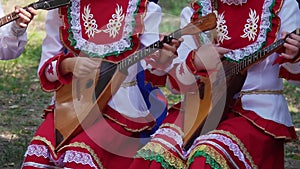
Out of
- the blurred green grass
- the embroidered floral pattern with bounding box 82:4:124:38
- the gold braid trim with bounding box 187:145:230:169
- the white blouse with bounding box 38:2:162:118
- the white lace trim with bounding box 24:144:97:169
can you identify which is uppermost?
the embroidered floral pattern with bounding box 82:4:124:38

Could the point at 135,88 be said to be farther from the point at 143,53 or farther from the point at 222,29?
the point at 222,29

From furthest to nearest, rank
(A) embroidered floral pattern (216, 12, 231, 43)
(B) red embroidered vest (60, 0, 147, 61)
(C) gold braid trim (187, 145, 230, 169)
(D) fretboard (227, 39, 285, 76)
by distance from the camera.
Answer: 1. (B) red embroidered vest (60, 0, 147, 61)
2. (A) embroidered floral pattern (216, 12, 231, 43)
3. (D) fretboard (227, 39, 285, 76)
4. (C) gold braid trim (187, 145, 230, 169)

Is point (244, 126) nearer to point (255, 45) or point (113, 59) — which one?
point (255, 45)

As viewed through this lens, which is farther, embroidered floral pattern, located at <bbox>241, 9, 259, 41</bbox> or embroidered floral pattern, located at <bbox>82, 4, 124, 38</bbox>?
embroidered floral pattern, located at <bbox>82, 4, 124, 38</bbox>

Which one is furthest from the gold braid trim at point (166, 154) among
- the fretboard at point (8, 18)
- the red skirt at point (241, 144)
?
the fretboard at point (8, 18)

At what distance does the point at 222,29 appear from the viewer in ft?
13.1

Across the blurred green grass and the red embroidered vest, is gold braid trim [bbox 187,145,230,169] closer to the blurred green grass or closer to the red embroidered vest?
the red embroidered vest

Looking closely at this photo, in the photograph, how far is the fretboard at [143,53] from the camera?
12.5 feet

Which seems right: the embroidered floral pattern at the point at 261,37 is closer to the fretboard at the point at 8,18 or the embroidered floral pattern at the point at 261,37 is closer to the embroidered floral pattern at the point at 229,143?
the embroidered floral pattern at the point at 229,143

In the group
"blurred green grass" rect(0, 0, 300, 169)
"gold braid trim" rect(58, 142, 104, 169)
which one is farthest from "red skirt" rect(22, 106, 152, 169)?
"blurred green grass" rect(0, 0, 300, 169)

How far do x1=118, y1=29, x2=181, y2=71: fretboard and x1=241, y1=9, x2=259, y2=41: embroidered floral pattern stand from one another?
1.18 ft

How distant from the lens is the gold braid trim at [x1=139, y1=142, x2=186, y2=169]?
3.70 meters

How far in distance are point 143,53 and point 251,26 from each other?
560mm

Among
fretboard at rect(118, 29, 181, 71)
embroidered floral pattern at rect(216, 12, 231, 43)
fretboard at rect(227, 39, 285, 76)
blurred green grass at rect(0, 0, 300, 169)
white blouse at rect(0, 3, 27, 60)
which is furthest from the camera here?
blurred green grass at rect(0, 0, 300, 169)
